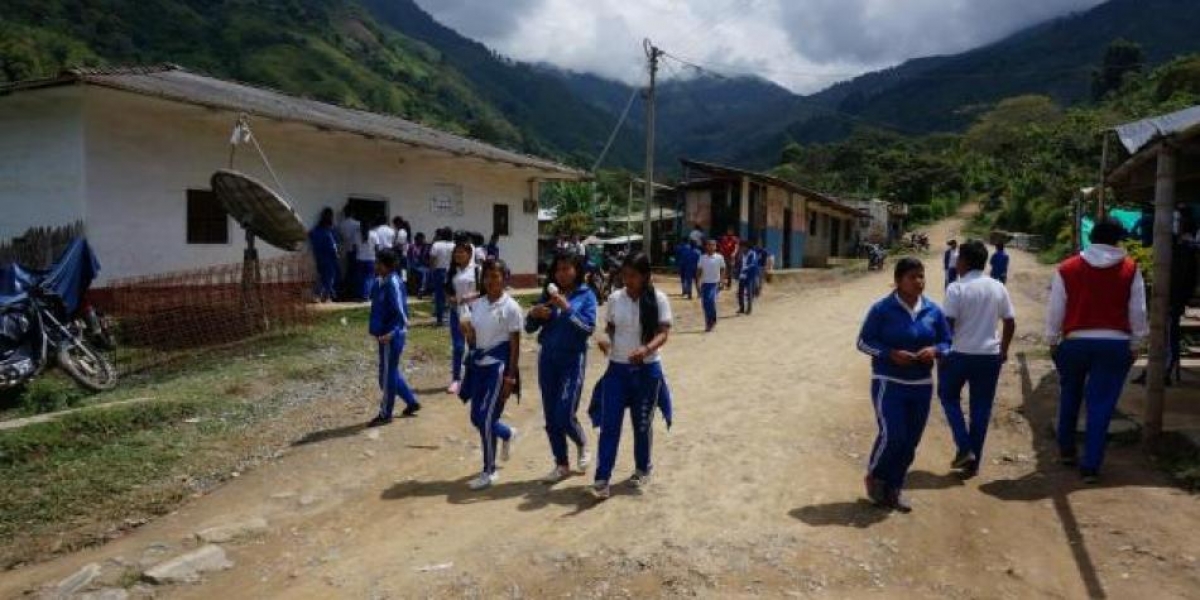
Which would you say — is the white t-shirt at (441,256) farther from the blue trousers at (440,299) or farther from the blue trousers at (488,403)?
the blue trousers at (488,403)

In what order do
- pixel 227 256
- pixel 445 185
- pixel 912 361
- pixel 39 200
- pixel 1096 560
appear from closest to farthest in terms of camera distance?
pixel 1096 560
pixel 912 361
pixel 39 200
pixel 227 256
pixel 445 185

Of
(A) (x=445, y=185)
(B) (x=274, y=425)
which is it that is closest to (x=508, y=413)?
(B) (x=274, y=425)

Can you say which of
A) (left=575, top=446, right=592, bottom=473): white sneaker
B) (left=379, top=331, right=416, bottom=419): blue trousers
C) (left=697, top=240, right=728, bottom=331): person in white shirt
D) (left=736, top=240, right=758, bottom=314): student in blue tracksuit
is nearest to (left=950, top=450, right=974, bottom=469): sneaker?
(left=575, top=446, right=592, bottom=473): white sneaker

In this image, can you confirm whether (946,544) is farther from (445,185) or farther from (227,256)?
(445,185)

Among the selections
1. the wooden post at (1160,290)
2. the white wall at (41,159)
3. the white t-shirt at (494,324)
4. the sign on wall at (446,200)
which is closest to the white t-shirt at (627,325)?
the white t-shirt at (494,324)

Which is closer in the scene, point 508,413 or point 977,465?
point 977,465

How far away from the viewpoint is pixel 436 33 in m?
147

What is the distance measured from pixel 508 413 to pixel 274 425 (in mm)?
2182

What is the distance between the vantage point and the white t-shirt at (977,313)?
5742mm

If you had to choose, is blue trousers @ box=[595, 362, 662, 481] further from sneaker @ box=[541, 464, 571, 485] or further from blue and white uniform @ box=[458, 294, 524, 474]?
blue and white uniform @ box=[458, 294, 524, 474]

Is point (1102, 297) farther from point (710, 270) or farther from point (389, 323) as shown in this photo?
point (710, 270)

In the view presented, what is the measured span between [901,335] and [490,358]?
104 inches

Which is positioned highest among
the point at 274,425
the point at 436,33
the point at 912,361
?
the point at 436,33

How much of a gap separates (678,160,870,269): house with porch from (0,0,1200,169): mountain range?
3.79m
